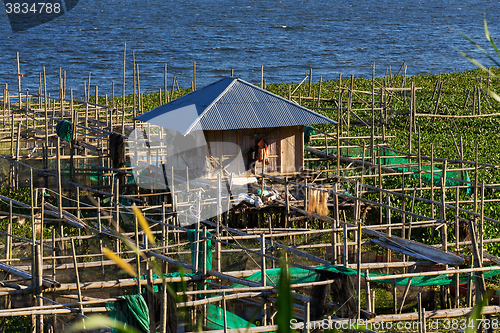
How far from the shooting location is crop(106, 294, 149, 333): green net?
8.12 metres

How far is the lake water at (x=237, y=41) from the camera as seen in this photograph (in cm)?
6009

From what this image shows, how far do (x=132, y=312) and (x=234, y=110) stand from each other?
34.0 feet

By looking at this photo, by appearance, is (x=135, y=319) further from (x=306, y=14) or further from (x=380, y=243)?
(x=306, y=14)

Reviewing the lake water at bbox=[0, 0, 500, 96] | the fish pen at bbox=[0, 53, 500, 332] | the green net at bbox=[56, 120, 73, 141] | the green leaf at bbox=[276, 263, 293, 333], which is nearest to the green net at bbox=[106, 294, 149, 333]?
the fish pen at bbox=[0, 53, 500, 332]

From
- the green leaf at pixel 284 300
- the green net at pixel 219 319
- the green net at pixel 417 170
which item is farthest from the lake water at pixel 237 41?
the green leaf at pixel 284 300

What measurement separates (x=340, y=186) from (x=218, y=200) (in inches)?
177

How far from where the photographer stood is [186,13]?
4532 inches

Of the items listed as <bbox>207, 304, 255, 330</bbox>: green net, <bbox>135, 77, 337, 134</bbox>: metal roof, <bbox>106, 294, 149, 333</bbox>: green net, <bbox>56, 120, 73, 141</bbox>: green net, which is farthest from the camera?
<bbox>56, 120, 73, 141</bbox>: green net

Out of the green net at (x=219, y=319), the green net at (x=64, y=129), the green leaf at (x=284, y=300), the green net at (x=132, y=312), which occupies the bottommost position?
the green net at (x=219, y=319)

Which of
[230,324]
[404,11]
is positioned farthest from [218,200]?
[404,11]

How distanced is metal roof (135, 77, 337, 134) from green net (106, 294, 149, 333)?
A: 8.73 m

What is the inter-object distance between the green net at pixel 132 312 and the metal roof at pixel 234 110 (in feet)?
28.6

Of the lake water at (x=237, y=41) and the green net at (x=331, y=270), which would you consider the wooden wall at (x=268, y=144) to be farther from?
the lake water at (x=237, y=41)

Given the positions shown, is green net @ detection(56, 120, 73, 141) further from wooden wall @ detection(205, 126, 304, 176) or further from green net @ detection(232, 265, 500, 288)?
green net @ detection(232, 265, 500, 288)
